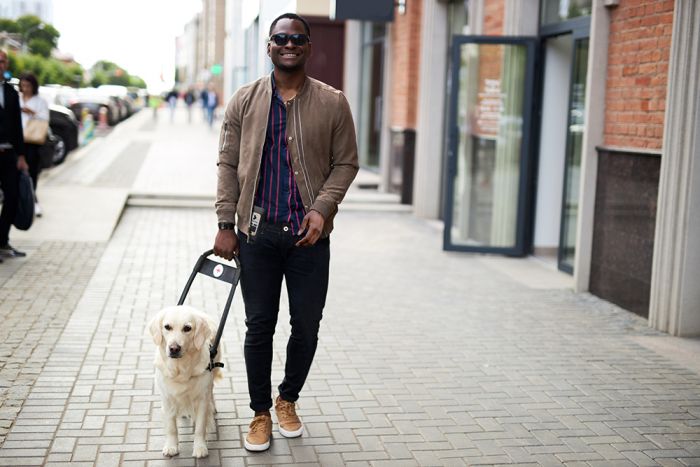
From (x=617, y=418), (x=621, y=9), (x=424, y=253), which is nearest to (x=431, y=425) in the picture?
(x=617, y=418)

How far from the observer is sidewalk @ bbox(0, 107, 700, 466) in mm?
4527

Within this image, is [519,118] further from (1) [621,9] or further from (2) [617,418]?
(2) [617,418]

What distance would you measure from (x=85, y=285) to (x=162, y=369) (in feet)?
13.9

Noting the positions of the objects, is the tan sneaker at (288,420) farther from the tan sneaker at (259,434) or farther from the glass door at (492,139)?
the glass door at (492,139)

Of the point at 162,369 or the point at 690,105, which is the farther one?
the point at 690,105

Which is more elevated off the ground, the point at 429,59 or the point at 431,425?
the point at 429,59

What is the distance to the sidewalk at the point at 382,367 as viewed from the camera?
4.53m

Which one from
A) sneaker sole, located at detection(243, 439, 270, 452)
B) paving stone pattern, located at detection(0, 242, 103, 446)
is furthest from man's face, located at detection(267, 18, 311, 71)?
paving stone pattern, located at detection(0, 242, 103, 446)

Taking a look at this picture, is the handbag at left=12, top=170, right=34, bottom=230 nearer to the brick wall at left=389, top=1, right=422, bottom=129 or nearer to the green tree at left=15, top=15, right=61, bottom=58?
the brick wall at left=389, top=1, right=422, bottom=129

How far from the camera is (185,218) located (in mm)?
12953

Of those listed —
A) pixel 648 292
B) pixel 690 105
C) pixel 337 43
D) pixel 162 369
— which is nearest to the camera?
pixel 162 369

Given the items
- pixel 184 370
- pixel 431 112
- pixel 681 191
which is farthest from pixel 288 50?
pixel 431 112

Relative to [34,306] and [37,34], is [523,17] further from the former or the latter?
[37,34]

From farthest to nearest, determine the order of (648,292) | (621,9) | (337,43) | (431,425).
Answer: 1. (337,43)
2. (621,9)
3. (648,292)
4. (431,425)
